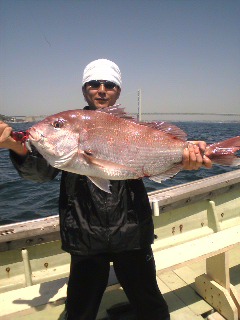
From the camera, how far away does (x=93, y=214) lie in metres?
2.35

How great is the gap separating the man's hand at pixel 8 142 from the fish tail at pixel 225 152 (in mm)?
1550

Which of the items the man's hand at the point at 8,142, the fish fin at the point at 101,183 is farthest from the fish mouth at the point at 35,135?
the fish fin at the point at 101,183

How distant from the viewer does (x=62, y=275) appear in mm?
3920

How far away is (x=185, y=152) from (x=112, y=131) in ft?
2.19

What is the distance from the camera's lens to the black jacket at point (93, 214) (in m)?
2.32

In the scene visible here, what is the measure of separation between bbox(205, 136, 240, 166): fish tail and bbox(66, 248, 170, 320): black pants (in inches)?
39.6

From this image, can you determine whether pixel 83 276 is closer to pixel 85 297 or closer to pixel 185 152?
pixel 85 297

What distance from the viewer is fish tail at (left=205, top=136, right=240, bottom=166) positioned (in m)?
2.41

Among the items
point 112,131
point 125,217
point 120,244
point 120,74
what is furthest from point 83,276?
point 120,74

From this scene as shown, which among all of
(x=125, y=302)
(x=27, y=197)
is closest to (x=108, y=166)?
(x=125, y=302)

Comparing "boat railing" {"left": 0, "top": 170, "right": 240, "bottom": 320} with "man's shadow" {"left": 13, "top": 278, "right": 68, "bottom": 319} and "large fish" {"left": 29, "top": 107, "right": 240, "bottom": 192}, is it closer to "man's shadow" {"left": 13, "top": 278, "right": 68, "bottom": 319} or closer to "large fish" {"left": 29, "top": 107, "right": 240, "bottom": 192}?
"man's shadow" {"left": 13, "top": 278, "right": 68, "bottom": 319}

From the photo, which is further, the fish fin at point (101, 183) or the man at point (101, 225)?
the man at point (101, 225)

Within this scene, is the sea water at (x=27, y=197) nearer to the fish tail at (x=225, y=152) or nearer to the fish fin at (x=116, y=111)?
the fish fin at (x=116, y=111)

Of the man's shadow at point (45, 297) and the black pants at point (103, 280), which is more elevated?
the black pants at point (103, 280)
